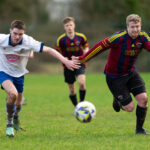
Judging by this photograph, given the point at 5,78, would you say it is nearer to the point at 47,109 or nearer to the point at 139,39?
the point at 139,39

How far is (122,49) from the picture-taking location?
6.66 m

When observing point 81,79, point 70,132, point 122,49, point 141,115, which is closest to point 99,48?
point 122,49

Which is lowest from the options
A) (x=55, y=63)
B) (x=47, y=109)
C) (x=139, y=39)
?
(x=47, y=109)

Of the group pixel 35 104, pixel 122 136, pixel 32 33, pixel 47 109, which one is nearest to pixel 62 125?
pixel 122 136

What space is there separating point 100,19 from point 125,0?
22.0 feet

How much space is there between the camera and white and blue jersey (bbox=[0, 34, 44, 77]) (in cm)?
663

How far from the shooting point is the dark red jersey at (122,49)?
6.60m

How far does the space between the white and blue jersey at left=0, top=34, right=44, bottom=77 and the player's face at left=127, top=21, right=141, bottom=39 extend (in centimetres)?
137

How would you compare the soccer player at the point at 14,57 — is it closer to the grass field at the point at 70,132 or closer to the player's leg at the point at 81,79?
the grass field at the point at 70,132

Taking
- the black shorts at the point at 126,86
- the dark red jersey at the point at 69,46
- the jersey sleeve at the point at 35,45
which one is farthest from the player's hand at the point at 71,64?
the dark red jersey at the point at 69,46

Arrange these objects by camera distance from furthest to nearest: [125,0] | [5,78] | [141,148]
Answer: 1. [125,0]
2. [5,78]
3. [141,148]

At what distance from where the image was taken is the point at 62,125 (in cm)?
784

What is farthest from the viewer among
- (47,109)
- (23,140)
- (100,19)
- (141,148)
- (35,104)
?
(100,19)

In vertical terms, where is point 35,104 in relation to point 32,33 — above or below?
below
